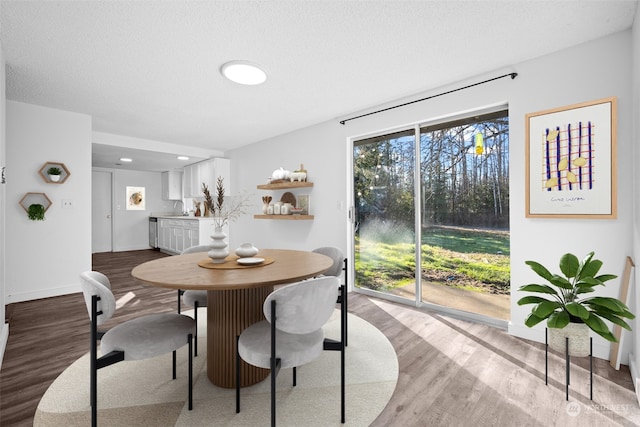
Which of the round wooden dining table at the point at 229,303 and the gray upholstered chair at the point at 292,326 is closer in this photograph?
the gray upholstered chair at the point at 292,326

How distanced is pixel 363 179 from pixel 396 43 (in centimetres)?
186

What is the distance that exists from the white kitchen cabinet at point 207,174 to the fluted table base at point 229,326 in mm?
4501

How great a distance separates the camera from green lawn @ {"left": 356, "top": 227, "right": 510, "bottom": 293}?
2891 millimetres

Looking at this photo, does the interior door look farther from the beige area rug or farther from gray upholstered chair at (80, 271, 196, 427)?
gray upholstered chair at (80, 271, 196, 427)

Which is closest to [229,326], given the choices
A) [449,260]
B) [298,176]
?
[449,260]

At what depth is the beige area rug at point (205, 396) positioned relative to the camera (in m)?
1.54

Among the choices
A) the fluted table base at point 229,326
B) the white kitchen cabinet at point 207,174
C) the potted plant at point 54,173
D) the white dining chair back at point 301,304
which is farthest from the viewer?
the white kitchen cabinet at point 207,174

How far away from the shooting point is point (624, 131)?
6.77ft

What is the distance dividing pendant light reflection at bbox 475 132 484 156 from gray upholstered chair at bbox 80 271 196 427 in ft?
9.46

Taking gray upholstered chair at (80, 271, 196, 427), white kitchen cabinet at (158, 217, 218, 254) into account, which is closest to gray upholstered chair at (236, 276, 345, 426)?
gray upholstered chair at (80, 271, 196, 427)

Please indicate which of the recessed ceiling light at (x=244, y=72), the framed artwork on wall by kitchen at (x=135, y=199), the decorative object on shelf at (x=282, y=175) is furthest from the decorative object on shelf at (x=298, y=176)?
the framed artwork on wall by kitchen at (x=135, y=199)

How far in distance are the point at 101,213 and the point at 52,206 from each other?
4274 millimetres

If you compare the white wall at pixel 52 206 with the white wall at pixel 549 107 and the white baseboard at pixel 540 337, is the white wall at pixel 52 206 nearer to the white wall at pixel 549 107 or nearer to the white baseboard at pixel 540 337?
the white wall at pixel 549 107

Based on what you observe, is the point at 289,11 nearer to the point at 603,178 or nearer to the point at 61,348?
the point at 603,178
